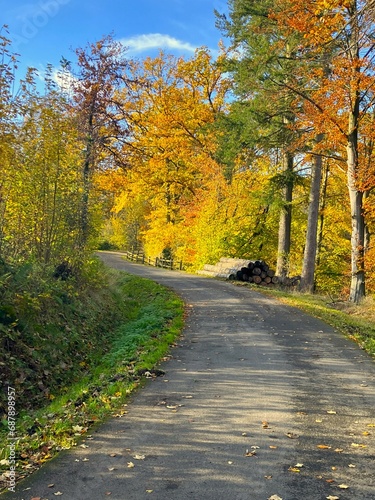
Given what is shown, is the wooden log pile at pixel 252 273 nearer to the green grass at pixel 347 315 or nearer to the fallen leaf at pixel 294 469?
the green grass at pixel 347 315

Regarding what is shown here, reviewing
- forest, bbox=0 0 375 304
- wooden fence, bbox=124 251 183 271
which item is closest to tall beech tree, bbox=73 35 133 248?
forest, bbox=0 0 375 304

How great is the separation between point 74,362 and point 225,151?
44.2ft

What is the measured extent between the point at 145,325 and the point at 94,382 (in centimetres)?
406

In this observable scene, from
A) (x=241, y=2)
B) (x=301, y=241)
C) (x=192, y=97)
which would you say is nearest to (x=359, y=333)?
(x=241, y=2)

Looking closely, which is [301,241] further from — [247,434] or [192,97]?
[247,434]

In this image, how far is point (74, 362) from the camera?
28.8 feet

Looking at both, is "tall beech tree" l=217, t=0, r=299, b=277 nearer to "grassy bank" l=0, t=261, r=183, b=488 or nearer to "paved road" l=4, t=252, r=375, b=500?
"grassy bank" l=0, t=261, r=183, b=488

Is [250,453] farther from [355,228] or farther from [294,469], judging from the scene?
[355,228]

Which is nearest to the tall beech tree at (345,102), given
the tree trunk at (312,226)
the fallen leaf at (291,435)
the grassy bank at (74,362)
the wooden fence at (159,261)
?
the tree trunk at (312,226)

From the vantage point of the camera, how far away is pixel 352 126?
16.9 meters

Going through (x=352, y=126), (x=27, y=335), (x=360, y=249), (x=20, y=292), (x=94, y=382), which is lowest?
(x=94, y=382)

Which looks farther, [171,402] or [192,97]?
[192,97]

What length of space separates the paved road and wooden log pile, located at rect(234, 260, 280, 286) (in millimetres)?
12754

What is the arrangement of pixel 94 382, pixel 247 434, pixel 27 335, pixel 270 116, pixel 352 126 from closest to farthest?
pixel 247 434 → pixel 94 382 → pixel 27 335 → pixel 352 126 → pixel 270 116
